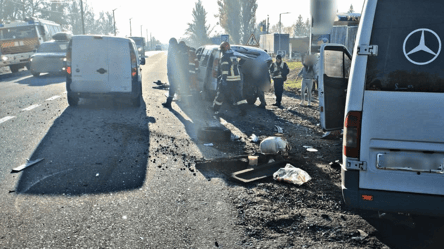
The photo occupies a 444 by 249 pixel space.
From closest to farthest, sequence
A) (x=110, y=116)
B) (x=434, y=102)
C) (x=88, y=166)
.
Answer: (x=434, y=102)
(x=88, y=166)
(x=110, y=116)

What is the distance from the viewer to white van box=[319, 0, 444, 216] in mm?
3344

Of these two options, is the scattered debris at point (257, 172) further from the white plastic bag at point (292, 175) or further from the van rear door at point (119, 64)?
the van rear door at point (119, 64)

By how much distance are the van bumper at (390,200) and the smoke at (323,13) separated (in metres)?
11.8

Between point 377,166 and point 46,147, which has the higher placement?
point 377,166

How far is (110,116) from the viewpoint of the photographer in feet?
34.1

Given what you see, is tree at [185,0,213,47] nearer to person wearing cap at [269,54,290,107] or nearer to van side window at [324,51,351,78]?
person wearing cap at [269,54,290,107]

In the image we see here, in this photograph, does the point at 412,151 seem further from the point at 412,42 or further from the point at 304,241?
the point at 304,241

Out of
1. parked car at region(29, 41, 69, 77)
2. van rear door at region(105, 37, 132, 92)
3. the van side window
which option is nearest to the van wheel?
van rear door at region(105, 37, 132, 92)

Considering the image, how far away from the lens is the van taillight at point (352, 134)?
3566 mm

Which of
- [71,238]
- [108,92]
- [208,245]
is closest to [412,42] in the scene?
[208,245]

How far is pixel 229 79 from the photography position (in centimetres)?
1085

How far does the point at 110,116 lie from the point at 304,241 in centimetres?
769

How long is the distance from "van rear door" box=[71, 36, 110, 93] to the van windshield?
9165 millimetres

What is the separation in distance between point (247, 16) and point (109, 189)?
235 ft
